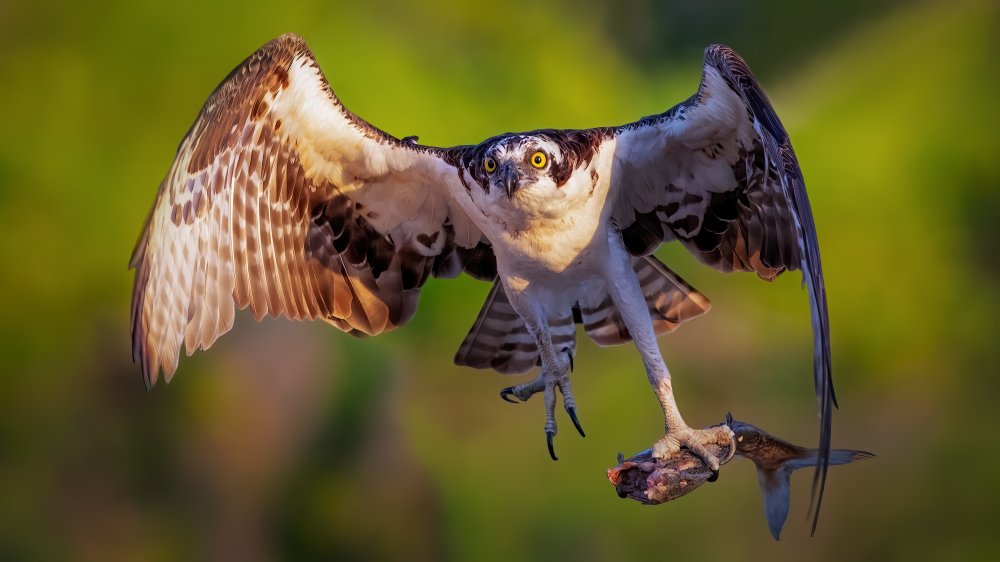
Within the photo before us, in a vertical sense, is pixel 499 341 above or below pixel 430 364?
below

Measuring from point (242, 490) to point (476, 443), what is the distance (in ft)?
8.35

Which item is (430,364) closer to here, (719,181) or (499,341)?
(499,341)

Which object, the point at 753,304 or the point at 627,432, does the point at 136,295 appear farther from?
the point at 753,304

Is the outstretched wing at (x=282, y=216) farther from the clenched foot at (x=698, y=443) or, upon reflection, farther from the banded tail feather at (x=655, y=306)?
the clenched foot at (x=698, y=443)

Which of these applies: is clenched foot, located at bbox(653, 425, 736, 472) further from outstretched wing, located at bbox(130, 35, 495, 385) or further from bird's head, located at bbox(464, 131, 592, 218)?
outstretched wing, located at bbox(130, 35, 495, 385)

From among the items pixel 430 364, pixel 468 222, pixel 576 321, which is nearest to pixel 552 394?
pixel 576 321

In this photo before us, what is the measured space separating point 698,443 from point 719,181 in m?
1.16

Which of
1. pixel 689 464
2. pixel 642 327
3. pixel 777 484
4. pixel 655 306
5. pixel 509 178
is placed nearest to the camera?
pixel 509 178

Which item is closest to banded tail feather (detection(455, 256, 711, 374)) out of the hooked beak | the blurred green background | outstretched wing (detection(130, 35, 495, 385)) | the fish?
outstretched wing (detection(130, 35, 495, 385))

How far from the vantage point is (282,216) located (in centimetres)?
477

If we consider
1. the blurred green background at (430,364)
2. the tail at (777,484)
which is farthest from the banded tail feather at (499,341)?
the blurred green background at (430,364)

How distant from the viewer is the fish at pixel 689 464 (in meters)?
4.05

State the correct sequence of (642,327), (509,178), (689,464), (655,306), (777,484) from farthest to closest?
(655,306), (777,484), (642,327), (689,464), (509,178)

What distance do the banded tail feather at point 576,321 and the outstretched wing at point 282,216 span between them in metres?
0.34
